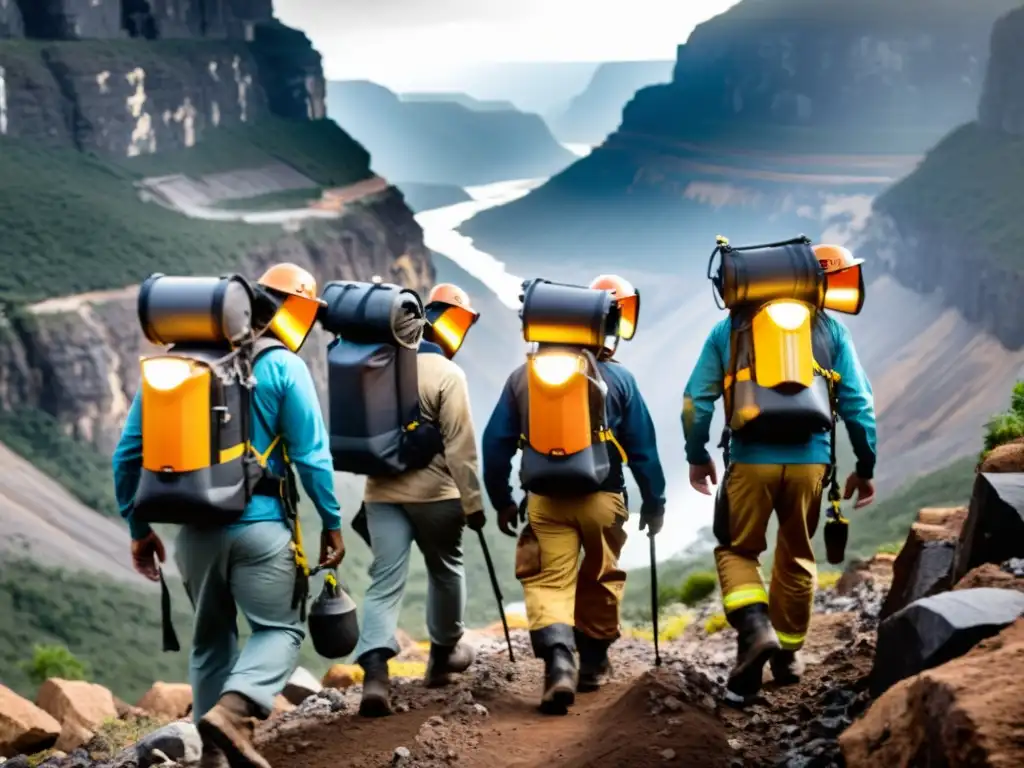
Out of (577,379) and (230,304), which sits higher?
(230,304)

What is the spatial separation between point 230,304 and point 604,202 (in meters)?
55.9

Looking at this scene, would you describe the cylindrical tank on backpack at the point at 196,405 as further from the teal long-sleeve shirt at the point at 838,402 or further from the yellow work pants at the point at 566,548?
the teal long-sleeve shirt at the point at 838,402

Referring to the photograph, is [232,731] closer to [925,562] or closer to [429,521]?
[429,521]

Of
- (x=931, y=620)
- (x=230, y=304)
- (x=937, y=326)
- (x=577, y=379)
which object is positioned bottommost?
(x=937, y=326)

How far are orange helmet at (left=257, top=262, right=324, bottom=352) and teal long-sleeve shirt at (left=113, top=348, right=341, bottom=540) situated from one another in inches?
18.1

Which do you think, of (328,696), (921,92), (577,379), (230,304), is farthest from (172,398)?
(921,92)

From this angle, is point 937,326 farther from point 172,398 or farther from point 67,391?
point 172,398

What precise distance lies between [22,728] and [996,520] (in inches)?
264

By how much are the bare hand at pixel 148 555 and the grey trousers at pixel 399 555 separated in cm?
117

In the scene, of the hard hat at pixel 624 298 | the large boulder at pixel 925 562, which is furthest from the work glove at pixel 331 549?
the large boulder at pixel 925 562

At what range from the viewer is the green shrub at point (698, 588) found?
538 inches

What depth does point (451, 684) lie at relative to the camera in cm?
634

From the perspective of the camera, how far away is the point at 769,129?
62.3 metres

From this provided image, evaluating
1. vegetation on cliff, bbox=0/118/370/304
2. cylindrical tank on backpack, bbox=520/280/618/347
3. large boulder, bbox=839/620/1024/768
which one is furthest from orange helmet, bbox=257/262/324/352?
vegetation on cliff, bbox=0/118/370/304
